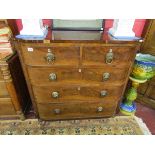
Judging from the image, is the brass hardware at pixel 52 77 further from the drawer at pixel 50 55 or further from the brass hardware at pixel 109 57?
the brass hardware at pixel 109 57

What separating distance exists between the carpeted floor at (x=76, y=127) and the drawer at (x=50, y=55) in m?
0.97

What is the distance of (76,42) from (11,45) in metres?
0.76

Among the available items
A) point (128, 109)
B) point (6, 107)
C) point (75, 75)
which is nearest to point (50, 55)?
point (75, 75)

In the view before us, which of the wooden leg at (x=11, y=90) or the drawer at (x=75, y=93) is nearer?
the wooden leg at (x=11, y=90)

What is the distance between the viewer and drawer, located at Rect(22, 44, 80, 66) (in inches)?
57.7

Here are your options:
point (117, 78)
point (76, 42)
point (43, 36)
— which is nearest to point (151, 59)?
point (117, 78)

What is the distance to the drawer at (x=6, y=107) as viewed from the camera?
75.8 inches

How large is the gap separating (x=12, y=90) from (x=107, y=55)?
1.16 metres

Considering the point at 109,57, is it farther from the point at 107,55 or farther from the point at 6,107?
the point at 6,107

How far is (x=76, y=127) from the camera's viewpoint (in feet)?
6.96

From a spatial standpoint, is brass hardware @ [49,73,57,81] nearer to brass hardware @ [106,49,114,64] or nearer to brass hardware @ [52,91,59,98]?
brass hardware @ [52,91,59,98]

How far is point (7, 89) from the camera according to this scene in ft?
5.96

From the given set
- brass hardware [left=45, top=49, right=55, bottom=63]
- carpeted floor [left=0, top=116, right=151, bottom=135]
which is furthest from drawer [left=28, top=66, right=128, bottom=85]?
carpeted floor [left=0, top=116, right=151, bottom=135]

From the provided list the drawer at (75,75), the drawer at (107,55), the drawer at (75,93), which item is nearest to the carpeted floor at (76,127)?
the drawer at (75,93)
